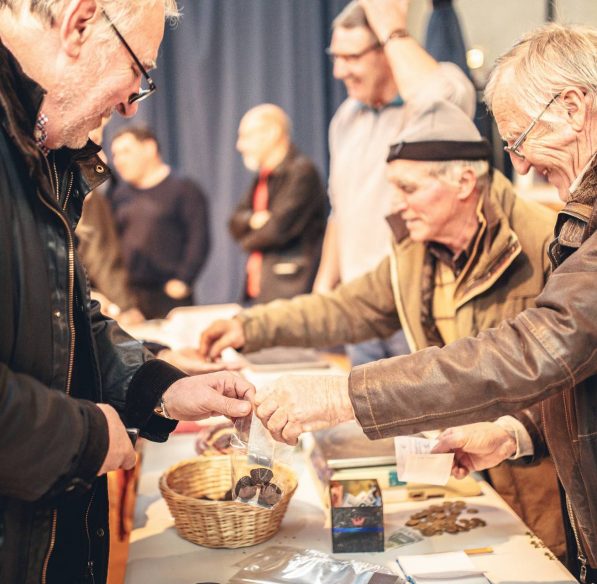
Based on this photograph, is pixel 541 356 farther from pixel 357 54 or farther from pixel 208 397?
pixel 357 54

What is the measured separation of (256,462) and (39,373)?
49 cm

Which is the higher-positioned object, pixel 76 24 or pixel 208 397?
pixel 76 24

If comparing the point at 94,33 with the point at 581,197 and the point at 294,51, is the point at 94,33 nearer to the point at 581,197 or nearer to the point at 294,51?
the point at 581,197

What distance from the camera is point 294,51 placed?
739 cm

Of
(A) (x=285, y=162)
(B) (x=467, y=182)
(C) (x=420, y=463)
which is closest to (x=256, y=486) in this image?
(C) (x=420, y=463)

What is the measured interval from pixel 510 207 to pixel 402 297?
0.43 metres

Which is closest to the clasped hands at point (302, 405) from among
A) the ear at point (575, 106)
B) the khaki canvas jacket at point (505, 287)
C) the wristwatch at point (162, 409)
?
the wristwatch at point (162, 409)

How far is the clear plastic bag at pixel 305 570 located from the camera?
151 centimetres

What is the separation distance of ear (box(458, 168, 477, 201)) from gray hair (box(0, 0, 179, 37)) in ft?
3.52

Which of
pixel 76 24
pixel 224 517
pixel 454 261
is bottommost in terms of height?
pixel 224 517

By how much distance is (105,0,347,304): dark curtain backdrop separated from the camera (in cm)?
734

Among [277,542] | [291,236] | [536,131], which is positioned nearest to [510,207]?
[536,131]

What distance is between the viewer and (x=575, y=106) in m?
1.59

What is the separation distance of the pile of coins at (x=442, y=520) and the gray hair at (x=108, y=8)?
1217 mm
